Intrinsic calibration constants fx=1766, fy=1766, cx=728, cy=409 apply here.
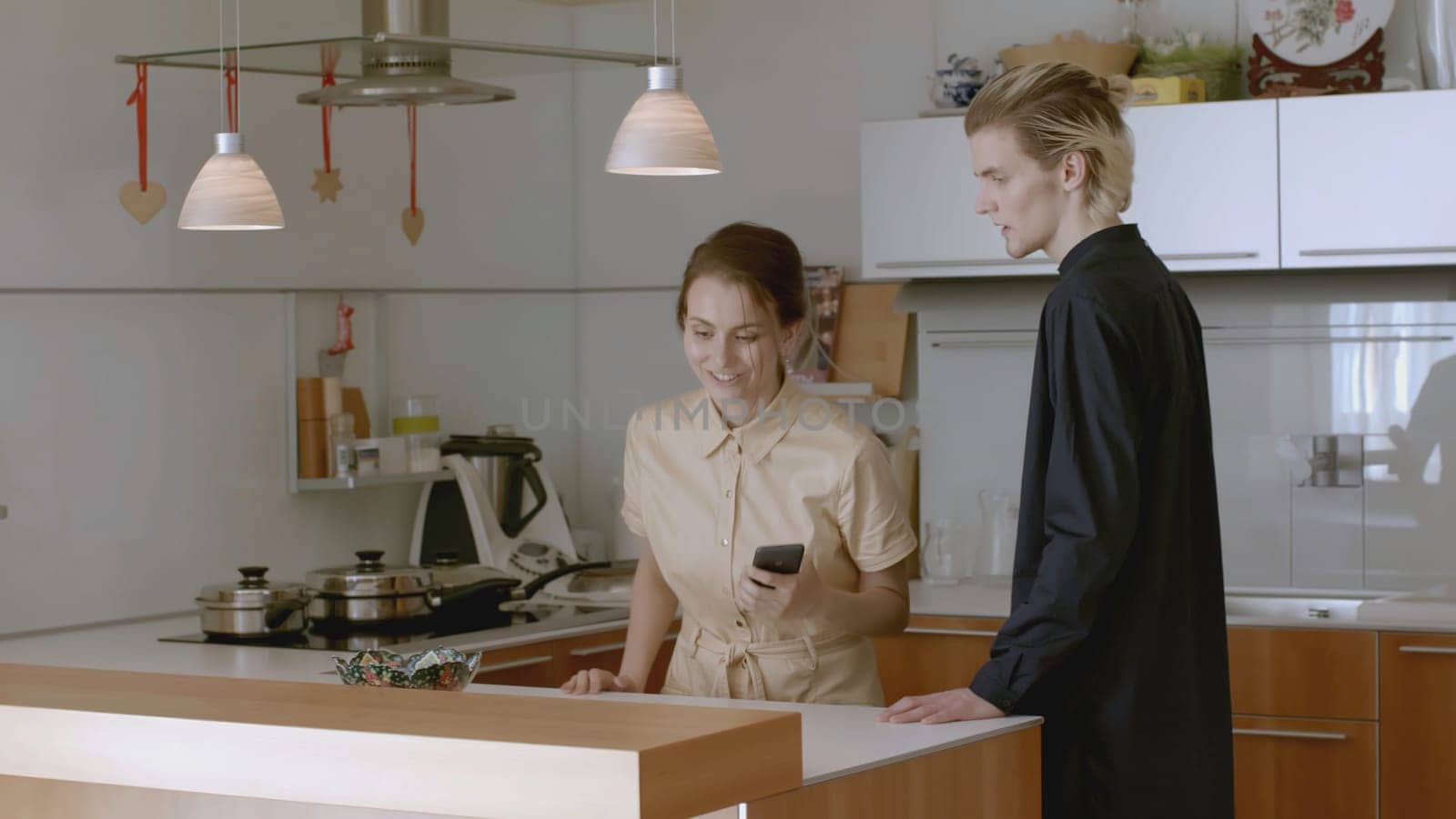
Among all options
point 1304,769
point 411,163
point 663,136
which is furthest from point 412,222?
point 1304,769

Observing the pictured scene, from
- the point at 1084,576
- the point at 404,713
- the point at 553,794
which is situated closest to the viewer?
the point at 553,794

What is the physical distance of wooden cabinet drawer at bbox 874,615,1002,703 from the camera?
3.73 metres

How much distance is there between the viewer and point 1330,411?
393cm

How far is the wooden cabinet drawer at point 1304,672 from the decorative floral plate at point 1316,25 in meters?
1.25

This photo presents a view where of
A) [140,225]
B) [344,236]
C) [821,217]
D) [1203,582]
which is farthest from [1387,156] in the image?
[140,225]

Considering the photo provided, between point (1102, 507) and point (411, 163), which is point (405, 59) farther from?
point (1102, 507)

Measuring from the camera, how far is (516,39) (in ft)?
14.6

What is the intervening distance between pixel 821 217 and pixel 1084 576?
2583 millimetres

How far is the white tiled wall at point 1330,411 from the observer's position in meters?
3.84

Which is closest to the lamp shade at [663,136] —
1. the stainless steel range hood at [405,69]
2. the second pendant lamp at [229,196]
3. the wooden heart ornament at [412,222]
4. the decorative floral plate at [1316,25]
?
the stainless steel range hood at [405,69]

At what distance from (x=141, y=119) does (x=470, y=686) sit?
5.16ft

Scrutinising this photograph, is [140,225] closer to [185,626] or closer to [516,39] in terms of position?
[185,626]

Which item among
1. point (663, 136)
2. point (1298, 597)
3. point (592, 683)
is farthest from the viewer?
point (1298, 597)

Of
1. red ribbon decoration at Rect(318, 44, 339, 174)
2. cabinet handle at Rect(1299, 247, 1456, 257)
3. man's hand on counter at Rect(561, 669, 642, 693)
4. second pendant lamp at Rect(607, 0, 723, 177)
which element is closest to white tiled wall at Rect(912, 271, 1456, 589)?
cabinet handle at Rect(1299, 247, 1456, 257)
